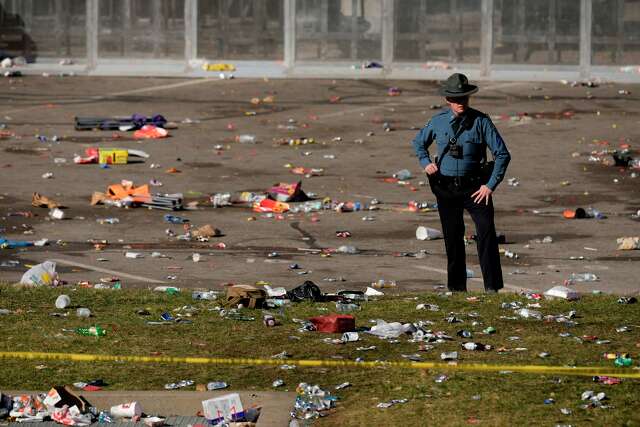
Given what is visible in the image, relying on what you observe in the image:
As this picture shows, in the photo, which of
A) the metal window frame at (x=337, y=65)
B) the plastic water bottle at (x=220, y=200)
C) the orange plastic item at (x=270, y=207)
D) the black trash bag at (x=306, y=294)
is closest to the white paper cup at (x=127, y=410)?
the black trash bag at (x=306, y=294)

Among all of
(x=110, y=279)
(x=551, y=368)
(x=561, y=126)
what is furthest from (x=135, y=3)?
(x=551, y=368)

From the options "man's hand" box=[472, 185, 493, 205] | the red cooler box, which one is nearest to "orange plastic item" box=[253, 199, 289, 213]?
"man's hand" box=[472, 185, 493, 205]

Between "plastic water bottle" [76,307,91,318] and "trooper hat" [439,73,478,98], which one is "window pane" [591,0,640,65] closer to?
"trooper hat" [439,73,478,98]

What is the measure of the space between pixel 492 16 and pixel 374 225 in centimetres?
1593

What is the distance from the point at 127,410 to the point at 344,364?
5.04 feet

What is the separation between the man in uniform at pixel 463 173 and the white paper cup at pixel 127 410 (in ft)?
14.3

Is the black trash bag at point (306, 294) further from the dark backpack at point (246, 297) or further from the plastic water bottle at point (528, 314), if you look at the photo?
the plastic water bottle at point (528, 314)

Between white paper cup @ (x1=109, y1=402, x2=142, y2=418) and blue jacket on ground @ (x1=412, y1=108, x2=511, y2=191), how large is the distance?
14.5 feet

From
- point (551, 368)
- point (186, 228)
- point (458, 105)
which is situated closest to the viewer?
point (551, 368)

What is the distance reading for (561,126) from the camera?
23953 mm

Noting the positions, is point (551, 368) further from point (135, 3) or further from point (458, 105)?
point (135, 3)

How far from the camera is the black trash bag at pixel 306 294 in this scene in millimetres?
11148

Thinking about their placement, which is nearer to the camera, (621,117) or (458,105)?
(458,105)

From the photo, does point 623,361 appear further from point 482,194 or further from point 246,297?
point 246,297
